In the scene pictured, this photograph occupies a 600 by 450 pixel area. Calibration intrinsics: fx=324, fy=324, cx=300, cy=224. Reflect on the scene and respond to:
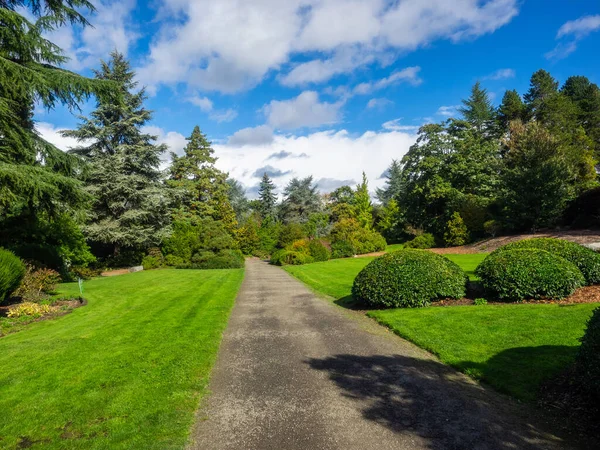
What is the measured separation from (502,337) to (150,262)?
2707cm

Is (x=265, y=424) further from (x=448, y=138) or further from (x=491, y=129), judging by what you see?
(x=491, y=129)

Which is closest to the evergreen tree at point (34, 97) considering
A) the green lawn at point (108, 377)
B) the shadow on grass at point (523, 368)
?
the green lawn at point (108, 377)

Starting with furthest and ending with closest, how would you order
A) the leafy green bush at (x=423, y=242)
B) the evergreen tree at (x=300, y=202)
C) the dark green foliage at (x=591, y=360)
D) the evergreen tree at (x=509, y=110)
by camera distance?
the evergreen tree at (x=300, y=202) → the evergreen tree at (x=509, y=110) → the leafy green bush at (x=423, y=242) → the dark green foliage at (x=591, y=360)

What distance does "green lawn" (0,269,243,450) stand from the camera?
11.9 ft

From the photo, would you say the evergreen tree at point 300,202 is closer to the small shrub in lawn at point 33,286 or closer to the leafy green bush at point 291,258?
the leafy green bush at point 291,258

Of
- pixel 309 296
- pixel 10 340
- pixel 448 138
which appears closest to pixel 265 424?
pixel 10 340

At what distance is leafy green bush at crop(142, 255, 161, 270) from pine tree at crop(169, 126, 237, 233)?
10825mm

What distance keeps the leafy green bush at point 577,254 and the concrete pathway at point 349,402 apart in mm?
6392

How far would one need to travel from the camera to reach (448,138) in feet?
115

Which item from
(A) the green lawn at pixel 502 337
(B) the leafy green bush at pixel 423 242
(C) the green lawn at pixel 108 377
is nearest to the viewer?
(C) the green lawn at pixel 108 377

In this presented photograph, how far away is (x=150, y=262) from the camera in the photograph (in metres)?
27.5

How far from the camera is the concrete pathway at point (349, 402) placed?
336cm

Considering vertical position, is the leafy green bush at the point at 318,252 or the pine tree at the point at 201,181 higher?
the pine tree at the point at 201,181

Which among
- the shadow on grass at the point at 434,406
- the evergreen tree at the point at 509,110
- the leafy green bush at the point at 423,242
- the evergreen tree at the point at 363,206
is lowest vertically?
the shadow on grass at the point at 434,406
